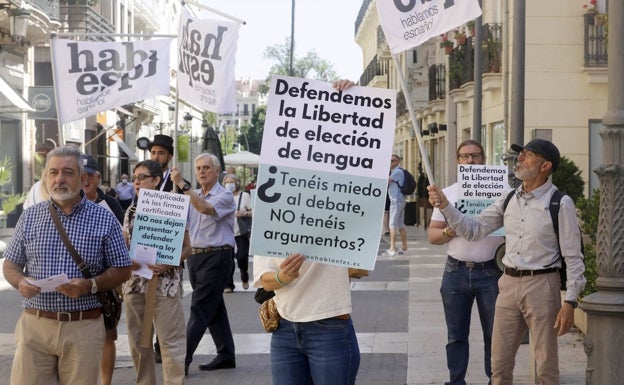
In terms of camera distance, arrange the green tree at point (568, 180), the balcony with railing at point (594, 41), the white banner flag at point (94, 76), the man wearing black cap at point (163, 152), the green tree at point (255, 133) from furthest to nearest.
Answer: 1. the green tree at point (255, 133)
2. the balcony with railing at point (594, 41)
3. the green tree at point (568, 180)
4. the white banner flag at point (94, 76)
5. the man wearing black cap at point (163, 152)

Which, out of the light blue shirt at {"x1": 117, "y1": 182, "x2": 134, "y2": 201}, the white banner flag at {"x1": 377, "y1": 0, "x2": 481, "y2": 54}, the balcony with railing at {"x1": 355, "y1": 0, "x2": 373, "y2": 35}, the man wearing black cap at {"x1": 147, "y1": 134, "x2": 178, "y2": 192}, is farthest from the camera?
the balcony with railing at {"x1": 355, "y1": 0, "x2": 373, "y2": 35}

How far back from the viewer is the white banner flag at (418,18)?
812 centimetres

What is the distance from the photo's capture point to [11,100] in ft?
92.1

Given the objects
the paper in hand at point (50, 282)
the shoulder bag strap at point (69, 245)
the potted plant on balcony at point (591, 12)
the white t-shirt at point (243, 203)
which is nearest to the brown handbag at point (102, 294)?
the shoulder bag strap at point (69, 245)

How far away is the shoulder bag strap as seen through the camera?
20.7ft

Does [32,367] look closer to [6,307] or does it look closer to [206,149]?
[6,307]

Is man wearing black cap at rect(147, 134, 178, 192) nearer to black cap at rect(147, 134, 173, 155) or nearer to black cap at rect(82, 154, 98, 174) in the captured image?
black cap at rect(147, 134, 173, 155)

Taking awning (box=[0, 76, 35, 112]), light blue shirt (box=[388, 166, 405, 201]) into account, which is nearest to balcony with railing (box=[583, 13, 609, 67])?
light blue shirt (box=[388, 166, 405, 201])

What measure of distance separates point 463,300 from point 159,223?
7.23 feet

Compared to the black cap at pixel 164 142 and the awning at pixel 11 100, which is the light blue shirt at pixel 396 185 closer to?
the awning at pixel 11 100

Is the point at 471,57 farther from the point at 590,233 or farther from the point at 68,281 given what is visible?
the point at 68,281

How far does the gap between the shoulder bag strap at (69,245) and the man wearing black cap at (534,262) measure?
206 cm

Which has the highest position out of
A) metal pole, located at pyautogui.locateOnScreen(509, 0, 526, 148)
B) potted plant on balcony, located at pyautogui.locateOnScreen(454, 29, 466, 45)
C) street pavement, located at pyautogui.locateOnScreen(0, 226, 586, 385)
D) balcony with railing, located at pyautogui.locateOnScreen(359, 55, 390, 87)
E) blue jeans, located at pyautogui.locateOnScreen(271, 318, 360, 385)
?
balcony with railing, located at pyautogui.locateOnScreen(359, 55, 390, 87)

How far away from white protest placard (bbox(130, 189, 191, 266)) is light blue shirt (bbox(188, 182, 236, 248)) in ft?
4.81
